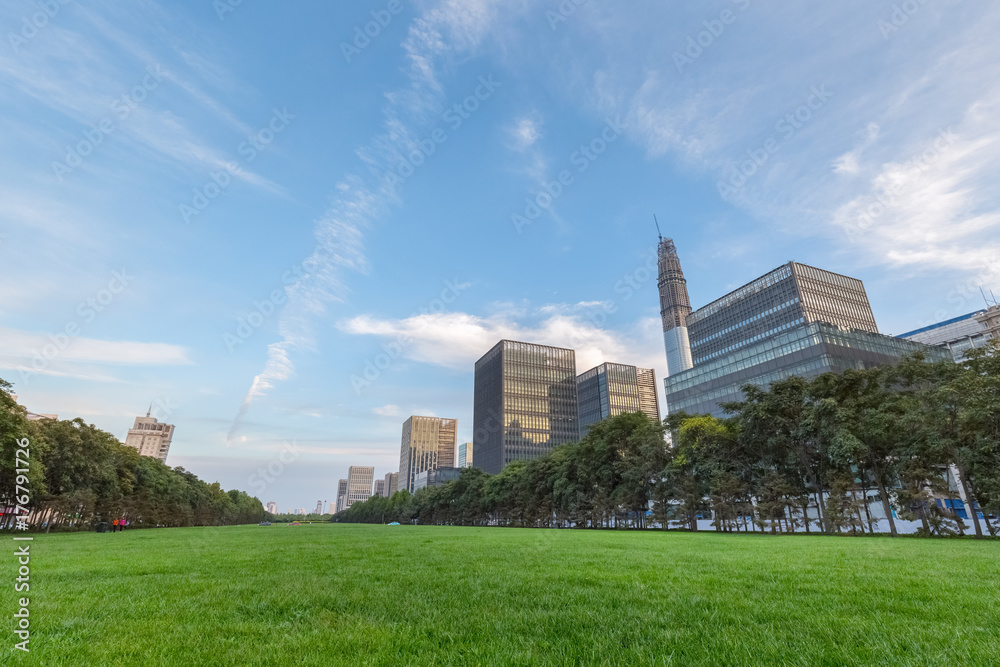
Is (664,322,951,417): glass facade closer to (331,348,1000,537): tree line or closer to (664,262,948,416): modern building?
(664,262,948,416): modern building

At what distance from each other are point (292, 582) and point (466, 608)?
4.29 meters

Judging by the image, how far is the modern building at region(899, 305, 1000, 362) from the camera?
11656cm

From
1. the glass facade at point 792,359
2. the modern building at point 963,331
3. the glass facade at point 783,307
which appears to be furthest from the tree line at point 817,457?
the modern building at point 963,331

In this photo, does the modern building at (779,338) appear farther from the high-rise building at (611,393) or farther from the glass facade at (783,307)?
the high-rise building at (611,393)

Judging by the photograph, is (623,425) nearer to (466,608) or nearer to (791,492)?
(791,492)

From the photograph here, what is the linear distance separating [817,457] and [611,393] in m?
130

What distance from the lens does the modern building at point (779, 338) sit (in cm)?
8650

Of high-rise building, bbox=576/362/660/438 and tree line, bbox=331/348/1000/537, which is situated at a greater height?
high-rise building, bbox=576/362/660/438

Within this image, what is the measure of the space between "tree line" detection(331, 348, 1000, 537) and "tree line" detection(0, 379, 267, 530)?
52.2 m

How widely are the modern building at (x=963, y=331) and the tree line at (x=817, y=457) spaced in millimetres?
93362

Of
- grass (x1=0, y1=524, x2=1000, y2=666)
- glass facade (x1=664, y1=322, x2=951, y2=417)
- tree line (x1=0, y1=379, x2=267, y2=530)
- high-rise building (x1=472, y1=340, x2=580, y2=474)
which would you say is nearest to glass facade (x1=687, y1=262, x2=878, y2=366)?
glass facade (x1=664, y1=322, x2=951, y2=417)

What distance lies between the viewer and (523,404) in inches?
6762

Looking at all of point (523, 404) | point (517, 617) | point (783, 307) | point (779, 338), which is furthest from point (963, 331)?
point (517, 617)

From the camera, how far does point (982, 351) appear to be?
2956cm
